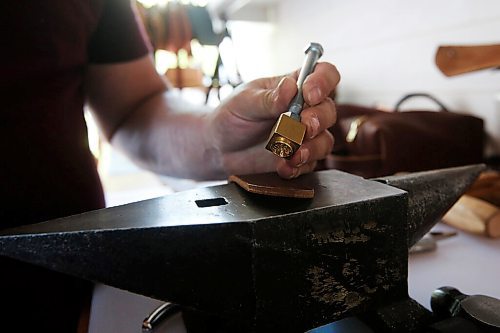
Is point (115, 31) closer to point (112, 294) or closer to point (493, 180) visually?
point (112, 294)

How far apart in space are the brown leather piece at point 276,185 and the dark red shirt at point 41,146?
222mm

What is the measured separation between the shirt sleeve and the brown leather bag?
0.37m

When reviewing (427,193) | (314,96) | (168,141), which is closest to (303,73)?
(314,96)

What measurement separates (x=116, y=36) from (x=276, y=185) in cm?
42

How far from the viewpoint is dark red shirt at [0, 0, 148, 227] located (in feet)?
1.42

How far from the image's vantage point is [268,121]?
0.44 meters

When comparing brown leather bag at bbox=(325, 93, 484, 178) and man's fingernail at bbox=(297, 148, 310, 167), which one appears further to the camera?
brown leather bag at bbox=(325, 93, 484, 178)

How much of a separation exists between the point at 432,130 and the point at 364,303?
1.56 ft

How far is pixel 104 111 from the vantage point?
684mm

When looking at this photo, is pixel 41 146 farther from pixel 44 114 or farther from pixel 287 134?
pixel 287 134

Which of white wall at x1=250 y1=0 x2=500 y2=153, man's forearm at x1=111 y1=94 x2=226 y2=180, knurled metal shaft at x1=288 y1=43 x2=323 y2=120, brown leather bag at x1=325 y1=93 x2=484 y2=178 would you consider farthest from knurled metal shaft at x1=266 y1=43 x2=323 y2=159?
white wall at x1=250 y1=0 x2=500 y2=153

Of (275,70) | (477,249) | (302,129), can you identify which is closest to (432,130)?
(477,249)

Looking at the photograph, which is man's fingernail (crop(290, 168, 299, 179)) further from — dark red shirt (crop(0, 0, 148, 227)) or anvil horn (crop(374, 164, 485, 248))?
dark red shirt (crop(0, 0, 148, 227))

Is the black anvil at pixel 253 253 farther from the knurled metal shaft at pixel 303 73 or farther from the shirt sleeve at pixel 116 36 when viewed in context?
the shirt sleeve at pixel 116 36
